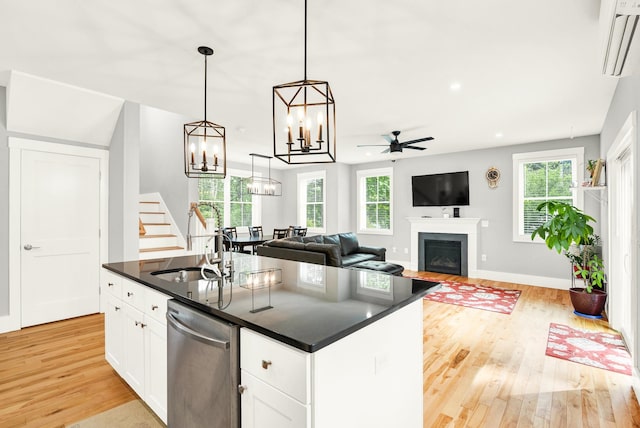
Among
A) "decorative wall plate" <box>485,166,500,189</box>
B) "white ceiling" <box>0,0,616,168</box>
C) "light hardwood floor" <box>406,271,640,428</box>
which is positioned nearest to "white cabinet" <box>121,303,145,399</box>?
"light hardwood floor" <box>406,271,640,428</box>

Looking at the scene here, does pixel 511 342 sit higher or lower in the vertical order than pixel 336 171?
lower

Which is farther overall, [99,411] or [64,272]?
[64,272]

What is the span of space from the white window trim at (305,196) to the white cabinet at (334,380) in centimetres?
690

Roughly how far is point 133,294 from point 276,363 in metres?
1.49

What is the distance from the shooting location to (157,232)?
18.2 ft

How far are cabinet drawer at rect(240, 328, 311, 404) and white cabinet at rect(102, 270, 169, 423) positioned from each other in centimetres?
79

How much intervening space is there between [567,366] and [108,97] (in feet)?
17.7

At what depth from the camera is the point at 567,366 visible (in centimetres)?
281

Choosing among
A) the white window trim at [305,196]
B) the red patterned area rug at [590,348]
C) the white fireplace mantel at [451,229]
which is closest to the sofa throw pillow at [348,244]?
the white fireplace mantel at [451,229]

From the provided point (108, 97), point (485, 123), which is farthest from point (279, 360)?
point (485, 123)

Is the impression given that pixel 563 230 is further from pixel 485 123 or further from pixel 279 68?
pixel 279 68

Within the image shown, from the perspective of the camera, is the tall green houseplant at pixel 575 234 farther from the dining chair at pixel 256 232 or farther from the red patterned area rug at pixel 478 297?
the dining chair at pixel 256 232

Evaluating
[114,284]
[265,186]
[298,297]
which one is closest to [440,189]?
[265,186]

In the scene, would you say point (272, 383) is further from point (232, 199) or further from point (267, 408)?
point (232, 199)
